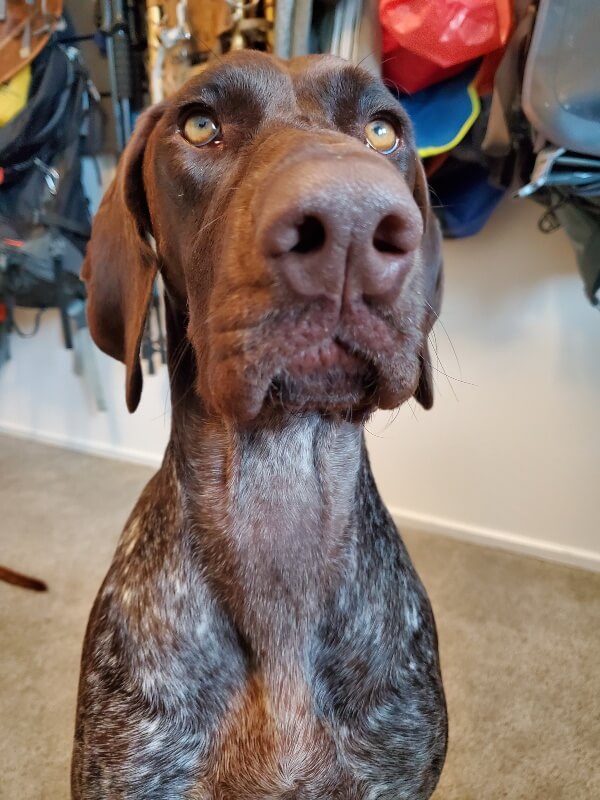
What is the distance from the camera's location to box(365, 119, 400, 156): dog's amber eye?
122 cm

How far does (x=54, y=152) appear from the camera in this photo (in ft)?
9.88

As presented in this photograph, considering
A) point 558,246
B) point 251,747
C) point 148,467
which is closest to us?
point 251,747

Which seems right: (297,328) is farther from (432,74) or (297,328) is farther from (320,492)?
(432,74)

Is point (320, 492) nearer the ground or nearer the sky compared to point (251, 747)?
nearer the sky

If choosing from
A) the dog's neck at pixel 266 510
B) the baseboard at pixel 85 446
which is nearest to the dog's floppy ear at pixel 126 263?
the dog's neck at pixel 266 510

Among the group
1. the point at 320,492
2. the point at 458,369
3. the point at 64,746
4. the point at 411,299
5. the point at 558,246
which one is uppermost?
the point at 411,299

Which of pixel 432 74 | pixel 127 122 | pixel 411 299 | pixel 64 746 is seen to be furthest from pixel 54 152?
pixel 411 299

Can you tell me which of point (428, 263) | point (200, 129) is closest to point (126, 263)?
point (200, 129)

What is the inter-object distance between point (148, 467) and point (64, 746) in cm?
205

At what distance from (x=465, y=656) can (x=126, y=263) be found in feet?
5.80

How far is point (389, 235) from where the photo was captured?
789mm

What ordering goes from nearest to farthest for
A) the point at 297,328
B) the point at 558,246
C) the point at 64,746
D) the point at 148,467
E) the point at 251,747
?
the point at 297,328 → the point at 251,747 → the point at 64,746 → the point at 558,246 → the point at 148,467

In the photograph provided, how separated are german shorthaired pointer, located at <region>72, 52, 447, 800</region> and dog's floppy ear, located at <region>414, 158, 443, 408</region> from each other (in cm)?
2

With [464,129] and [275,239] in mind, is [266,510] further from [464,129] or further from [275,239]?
[464,129]
